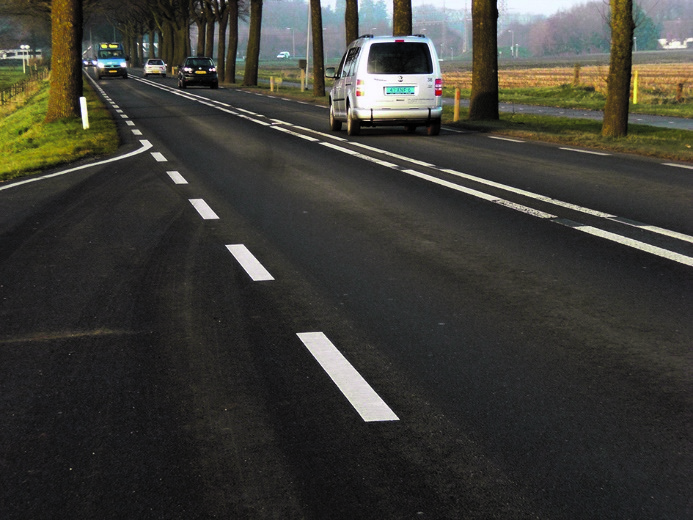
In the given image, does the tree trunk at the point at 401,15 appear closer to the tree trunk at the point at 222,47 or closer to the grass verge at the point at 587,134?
the grass verge at the point at 587,134

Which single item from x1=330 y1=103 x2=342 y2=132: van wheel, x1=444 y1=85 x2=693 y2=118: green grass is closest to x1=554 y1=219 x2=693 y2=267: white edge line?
x1=330 y1=103 x2=342 y2=132: van wheel

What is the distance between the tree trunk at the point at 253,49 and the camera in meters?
56.6

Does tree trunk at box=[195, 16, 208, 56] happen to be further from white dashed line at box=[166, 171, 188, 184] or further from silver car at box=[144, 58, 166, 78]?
white dashed line at box=[166, 171, 188, 184]

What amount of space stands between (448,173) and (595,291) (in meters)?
7.53

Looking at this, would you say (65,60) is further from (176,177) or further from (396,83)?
(176,177)

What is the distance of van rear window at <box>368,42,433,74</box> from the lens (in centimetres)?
2105

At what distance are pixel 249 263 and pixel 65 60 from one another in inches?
796

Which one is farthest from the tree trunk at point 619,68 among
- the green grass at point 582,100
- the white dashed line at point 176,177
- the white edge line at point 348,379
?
the white edge line at point 348,379

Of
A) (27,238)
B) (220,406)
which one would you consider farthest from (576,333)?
(27,238)

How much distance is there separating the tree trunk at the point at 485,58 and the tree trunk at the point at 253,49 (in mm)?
31542

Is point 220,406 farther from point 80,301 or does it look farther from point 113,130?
point 113,130

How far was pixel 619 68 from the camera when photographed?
19672mm

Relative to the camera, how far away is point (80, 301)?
22.3 feet

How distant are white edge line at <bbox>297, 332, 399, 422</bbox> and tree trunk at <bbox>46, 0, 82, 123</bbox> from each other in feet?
73.6
